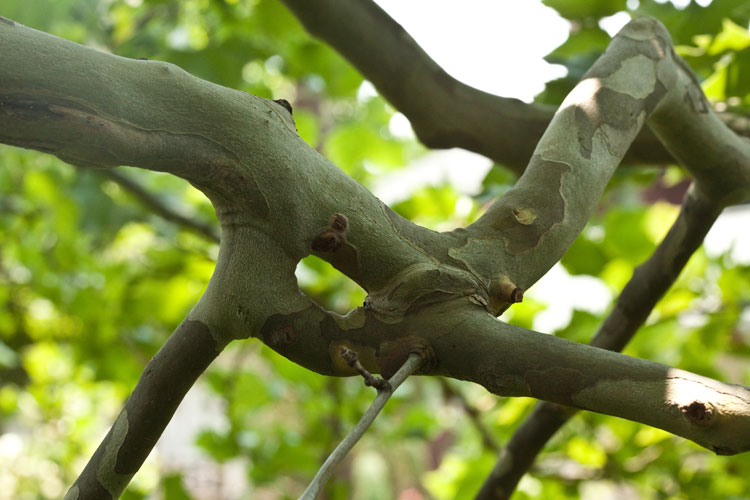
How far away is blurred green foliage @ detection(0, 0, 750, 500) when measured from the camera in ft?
2.93

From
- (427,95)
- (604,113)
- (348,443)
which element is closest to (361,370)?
(348,443)

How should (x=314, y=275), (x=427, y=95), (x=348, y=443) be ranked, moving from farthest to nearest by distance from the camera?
(x=314, y=275) < (x=427, y=95) < (x=348, y=443)

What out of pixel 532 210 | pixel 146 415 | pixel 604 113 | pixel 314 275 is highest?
pixel 314 275

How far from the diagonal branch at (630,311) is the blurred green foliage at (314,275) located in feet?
0.56

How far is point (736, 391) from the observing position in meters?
0.32

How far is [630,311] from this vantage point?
707 millimetres

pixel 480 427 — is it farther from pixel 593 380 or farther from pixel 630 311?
pixel 593 380

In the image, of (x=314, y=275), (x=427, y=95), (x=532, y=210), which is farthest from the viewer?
(x=314, y=275)

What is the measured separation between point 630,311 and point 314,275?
0.50 meters

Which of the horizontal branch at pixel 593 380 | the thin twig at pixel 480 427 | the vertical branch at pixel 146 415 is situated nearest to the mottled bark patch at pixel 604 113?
the horizontal branch at pixel 593 380

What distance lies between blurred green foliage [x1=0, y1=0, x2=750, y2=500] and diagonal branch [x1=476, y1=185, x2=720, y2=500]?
170 millimetres

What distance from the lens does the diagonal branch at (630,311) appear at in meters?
0.65

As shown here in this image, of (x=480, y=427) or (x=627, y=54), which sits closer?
(x=627, y=54)

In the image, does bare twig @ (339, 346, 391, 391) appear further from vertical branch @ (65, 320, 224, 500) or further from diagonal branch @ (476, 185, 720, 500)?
diagonal branch @ (476, 185, 720, 500)
